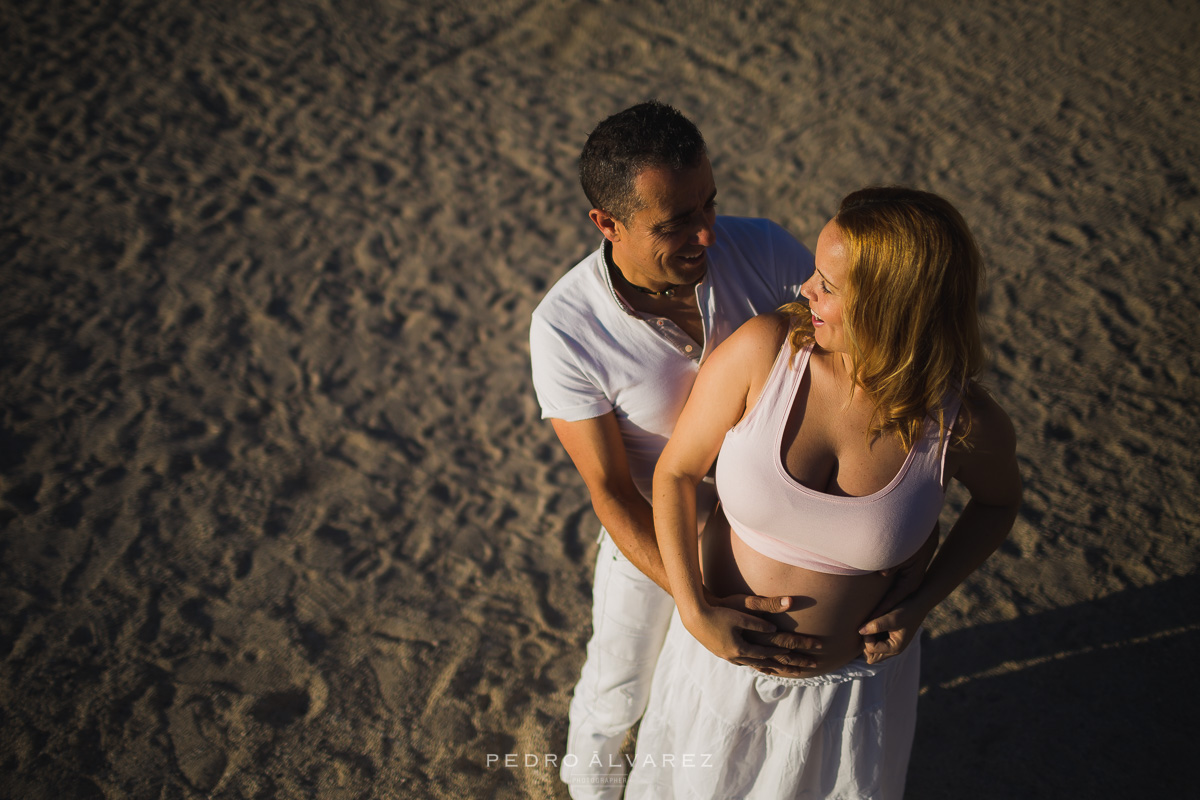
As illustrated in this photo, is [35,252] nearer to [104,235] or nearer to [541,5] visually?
[104,235]

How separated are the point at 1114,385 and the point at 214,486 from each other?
486 cm

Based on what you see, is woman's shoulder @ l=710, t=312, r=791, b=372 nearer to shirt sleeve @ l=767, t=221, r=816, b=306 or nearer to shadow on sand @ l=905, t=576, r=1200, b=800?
shirt sleeve @ l=767, t=221, r=816, b=306

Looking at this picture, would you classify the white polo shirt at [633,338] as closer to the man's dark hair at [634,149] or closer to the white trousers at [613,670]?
the man's dark hair at [634,149]

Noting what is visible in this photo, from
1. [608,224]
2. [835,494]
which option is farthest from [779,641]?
[608,224]

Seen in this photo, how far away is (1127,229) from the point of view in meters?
5.01

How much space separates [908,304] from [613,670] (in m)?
1.46

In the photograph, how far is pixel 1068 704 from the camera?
297 centimetres

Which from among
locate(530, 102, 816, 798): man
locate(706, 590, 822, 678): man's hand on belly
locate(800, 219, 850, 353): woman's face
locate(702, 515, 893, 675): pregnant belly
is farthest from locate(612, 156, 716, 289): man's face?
locate(706, 590, 822, 678): man's hand on belly

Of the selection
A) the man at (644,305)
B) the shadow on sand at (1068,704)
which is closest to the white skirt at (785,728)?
the man at (644,305)

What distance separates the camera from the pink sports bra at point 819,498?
162 cm

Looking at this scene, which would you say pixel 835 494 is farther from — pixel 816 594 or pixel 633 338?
pixel 633 338

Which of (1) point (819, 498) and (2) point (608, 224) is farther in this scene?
(2) point (608, 224)

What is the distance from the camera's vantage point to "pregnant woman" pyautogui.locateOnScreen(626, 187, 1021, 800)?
153 centimetres

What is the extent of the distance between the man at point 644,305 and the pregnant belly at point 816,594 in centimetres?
4
